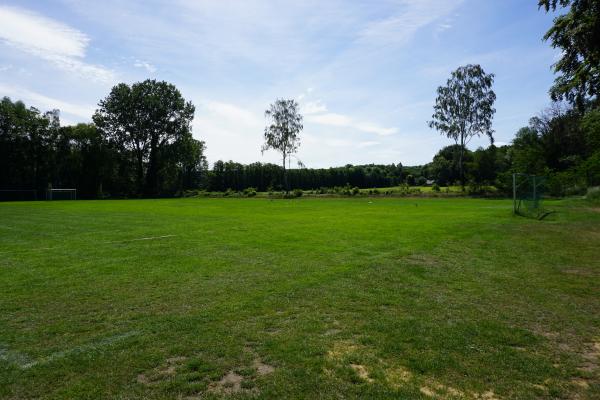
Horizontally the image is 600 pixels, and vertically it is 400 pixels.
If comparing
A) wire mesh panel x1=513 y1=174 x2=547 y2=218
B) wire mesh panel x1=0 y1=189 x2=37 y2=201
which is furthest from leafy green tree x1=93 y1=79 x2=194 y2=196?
wire mesh panel x1=513 y1=174 x2=547 y2=218

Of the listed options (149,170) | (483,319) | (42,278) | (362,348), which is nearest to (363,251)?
(483,319)

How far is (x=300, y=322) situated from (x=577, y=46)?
37.8 feet

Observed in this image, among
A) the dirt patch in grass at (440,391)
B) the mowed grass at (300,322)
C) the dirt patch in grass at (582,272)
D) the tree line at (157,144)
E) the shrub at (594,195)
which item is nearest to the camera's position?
the dirt patch in grass at (440,391)

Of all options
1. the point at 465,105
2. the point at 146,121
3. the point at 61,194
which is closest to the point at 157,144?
the point at 146,121

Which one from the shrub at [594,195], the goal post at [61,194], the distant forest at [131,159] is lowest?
the goal post at [61,194]

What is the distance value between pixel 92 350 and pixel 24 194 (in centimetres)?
7061

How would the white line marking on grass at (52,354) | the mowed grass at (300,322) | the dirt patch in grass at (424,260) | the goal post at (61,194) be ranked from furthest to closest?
the goal post at (61,194), the dirt patch in grass at (424,260), the white line marking on grass at (52,354), the mowed grass at (300,322)

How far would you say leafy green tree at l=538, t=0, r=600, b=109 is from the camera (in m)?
10.4

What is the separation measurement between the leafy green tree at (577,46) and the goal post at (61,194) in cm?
6732

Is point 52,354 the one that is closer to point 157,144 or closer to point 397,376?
point 397,376

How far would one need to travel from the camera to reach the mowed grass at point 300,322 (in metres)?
3.65

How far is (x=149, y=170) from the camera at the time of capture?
69375 mm

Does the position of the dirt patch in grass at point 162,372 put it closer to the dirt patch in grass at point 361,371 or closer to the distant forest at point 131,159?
the dirt patch in grass at point 361,371

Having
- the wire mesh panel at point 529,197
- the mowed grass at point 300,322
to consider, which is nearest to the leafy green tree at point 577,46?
the mowed grass at point 300,322
